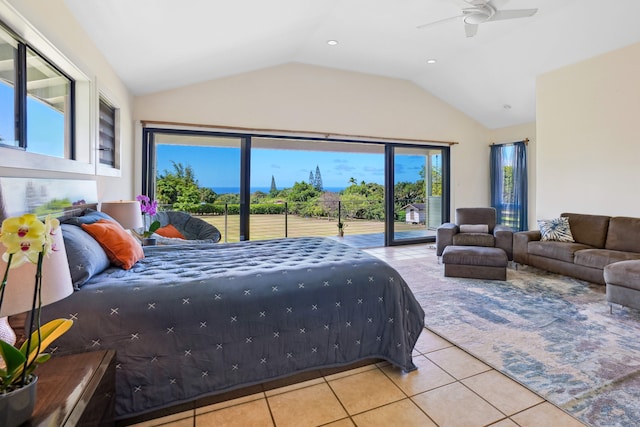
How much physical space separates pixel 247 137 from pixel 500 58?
13.2 feet

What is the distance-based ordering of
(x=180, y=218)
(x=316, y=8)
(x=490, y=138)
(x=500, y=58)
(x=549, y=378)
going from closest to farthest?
(x=549, y=378) → (x=316, y=8) → (x=180, y=218) → (x=500, y=58) → (x=490, y=138)

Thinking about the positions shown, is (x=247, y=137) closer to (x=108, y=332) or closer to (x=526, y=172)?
(x=108, y=332)

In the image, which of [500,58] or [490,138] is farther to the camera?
[490,138]

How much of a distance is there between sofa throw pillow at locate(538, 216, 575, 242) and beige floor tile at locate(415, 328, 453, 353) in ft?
9.63

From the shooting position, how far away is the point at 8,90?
5.74ft

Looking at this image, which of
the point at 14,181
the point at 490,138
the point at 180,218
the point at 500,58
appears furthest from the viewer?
the point at 490,138

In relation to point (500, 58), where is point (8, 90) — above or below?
below

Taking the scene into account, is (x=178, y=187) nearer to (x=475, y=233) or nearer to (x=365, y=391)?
(x=365, y=391)

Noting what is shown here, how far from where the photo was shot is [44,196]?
1949 millimetres

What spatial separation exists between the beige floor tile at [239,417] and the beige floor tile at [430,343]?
121 centimetres

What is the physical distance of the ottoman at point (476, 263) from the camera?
12.9ft

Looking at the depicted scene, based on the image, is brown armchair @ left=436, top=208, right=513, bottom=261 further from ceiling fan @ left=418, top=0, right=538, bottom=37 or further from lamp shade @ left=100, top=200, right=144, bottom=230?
lamp shade @ left=100, top=200, right=144, bottom=230

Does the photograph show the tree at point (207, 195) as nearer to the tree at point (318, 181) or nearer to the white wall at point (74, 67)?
the white wall at point (74, 67)

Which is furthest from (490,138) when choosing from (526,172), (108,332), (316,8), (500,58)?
(108,332)
